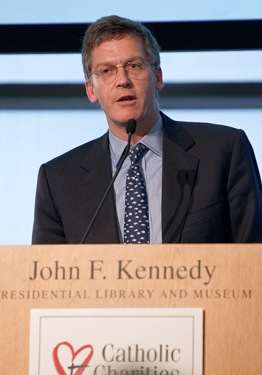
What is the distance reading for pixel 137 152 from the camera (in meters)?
2.88

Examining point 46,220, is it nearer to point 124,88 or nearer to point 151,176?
point 151,176

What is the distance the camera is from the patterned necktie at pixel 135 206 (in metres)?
2.65

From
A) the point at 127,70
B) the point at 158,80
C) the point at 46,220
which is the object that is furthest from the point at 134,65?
the point at 46,220

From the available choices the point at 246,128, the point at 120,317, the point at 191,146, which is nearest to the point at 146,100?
the point at 191,146

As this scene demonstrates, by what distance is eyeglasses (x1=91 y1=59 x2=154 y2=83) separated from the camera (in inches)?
114

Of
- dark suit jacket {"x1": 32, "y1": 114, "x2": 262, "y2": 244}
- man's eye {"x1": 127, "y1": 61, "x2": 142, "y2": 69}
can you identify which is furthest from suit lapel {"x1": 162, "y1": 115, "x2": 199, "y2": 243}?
man's eye {"x1": 127, "y1": 61, "x2": 142, "y2": 69}

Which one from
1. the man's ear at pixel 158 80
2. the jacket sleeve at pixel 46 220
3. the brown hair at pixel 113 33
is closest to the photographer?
the jacket sleeve at pixel 46 220

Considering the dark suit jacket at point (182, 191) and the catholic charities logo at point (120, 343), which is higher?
the dark suit jacket at point (182, 191)

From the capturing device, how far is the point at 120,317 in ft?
5.91

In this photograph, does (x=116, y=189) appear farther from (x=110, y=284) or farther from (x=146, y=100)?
(x=110, y=284)

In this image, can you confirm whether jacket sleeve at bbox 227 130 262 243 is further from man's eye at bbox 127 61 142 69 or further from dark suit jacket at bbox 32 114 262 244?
man's eye at bbox 127 61 142 69

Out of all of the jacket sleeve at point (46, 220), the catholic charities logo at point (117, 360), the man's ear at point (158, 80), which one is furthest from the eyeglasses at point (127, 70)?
the catholic charities logo at point (117, 360)

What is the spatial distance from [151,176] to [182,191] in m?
0.17

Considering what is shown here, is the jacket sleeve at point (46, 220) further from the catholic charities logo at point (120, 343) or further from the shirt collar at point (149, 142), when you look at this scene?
the catholic charities logo at point (120, 343)
